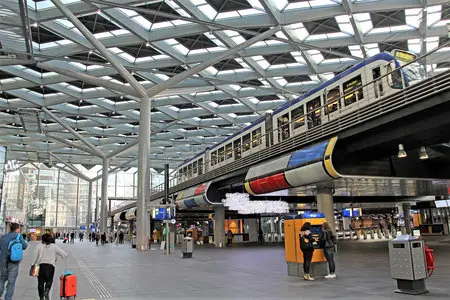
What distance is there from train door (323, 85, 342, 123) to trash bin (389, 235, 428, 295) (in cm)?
933

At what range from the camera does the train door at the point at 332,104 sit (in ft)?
56.6

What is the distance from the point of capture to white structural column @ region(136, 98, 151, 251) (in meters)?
31.5

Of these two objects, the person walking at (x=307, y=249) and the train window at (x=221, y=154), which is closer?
the person walking at (x=307, y=249)

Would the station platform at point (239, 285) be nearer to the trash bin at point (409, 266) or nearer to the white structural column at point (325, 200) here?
the trash bin at point (409, 266)

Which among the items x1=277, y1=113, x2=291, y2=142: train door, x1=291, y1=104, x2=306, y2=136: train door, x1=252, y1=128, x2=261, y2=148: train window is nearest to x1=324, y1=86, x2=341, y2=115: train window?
x1=291, y1=104, x2=306, y2=136: train door

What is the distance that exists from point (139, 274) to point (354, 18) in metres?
22.7

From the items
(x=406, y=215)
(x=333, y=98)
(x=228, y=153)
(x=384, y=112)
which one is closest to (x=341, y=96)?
(x=333, y=98)

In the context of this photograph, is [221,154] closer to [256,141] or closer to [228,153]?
[228,153]

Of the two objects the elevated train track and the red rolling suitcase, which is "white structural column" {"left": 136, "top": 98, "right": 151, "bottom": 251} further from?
the red rolling suitcase

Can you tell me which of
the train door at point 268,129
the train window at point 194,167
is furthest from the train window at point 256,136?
the train window at point 194,167

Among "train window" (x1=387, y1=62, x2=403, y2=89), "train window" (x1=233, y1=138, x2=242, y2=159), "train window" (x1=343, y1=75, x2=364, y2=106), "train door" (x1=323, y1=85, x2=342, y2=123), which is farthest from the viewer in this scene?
"train window" (x1=233, y1=138, x2=242, y2=159)

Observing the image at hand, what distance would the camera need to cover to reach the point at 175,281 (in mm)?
11586

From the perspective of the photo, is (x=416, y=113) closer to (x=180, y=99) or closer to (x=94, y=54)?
(x=94, y=54)

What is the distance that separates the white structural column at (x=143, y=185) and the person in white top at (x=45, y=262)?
2316 cm
